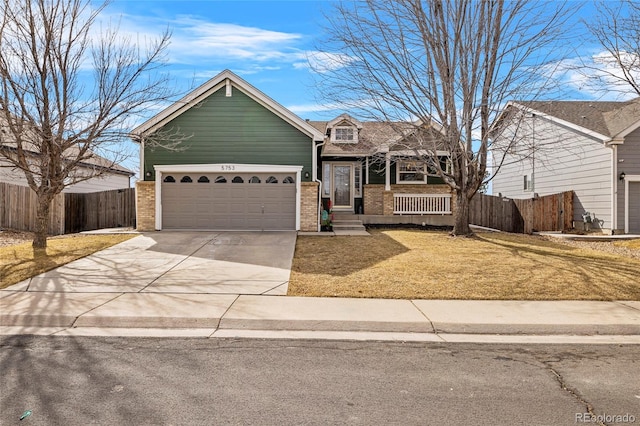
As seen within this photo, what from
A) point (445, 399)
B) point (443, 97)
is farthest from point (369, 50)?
point (445, 399)

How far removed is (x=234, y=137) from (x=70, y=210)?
8893 millimetres

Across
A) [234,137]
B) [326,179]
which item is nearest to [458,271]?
[234,137]

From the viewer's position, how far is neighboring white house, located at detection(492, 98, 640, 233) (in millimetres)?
18422

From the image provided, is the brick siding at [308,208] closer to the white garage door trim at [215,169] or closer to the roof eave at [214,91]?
the white garage door trim at [215,169]

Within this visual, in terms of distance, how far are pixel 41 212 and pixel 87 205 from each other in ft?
27.7

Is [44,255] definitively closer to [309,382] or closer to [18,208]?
[18,208]

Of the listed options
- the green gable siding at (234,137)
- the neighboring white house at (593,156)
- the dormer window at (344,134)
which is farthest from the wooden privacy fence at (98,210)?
the neighboring white house at (593,156)

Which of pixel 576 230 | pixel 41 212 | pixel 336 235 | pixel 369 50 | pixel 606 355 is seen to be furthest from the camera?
pixel 576 230

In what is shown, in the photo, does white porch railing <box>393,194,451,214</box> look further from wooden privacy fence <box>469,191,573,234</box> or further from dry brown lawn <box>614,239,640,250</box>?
dry brown lawn <box>614,239,640,250</box>

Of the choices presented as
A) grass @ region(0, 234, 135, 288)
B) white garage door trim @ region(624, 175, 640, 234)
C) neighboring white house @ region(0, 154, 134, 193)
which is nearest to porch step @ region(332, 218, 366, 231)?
grass @ region(0, 234, 135, 288)

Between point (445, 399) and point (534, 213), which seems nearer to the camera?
point (445, 399)

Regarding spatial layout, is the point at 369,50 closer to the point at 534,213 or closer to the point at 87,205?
the point at 534,213

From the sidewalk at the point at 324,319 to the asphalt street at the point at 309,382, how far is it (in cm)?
47

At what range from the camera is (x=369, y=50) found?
14.6m
